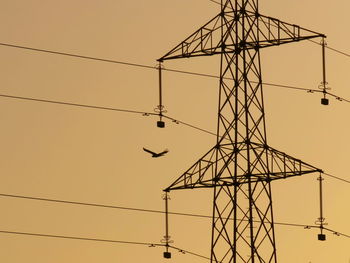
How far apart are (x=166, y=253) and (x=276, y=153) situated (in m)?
7.70

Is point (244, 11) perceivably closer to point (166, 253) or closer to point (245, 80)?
point (245, 80)

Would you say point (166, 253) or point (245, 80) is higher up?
point (245, 80)

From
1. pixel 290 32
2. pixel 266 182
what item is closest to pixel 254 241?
pixel 266 182

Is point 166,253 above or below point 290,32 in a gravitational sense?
below

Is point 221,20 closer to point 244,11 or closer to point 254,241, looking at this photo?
point 244,11

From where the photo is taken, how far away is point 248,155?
328ft

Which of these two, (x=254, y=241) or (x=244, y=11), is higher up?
(x=244, y=11)

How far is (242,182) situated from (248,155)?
1.67m

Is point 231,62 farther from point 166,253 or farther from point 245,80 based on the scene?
point 166,253

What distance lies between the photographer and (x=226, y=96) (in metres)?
103

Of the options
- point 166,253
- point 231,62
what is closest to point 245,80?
point 231,62

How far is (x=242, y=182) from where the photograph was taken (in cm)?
10125

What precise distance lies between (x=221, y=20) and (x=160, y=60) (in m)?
3.07

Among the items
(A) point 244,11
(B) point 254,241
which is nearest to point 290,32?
(A) point 244,11
